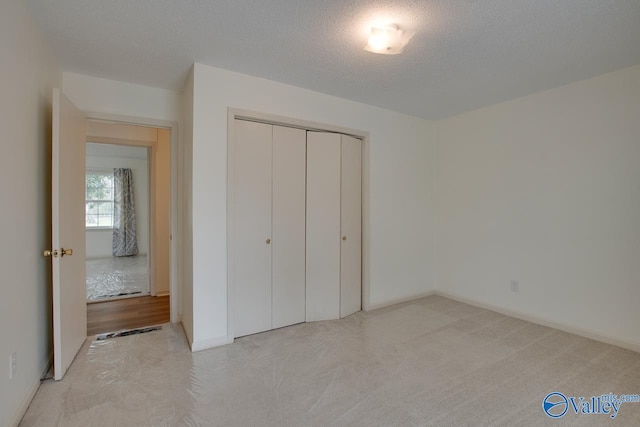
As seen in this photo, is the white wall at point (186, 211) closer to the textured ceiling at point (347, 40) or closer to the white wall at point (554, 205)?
the textured ceiling at point (347, 40)

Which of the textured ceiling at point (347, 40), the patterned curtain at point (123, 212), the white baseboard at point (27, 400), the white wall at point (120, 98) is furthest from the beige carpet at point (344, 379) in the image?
the patterned curtain at point (123, 212)

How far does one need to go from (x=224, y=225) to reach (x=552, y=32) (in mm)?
2816

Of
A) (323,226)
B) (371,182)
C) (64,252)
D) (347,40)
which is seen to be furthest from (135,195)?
(347,40)

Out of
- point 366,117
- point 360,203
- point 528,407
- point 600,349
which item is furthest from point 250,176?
point 600,349

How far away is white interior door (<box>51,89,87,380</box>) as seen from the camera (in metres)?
2.05

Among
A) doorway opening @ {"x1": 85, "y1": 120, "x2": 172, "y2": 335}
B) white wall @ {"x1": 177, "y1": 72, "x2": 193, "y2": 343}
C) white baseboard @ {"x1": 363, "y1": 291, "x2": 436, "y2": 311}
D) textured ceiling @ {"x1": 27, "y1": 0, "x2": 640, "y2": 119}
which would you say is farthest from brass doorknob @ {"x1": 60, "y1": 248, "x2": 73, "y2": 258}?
white baseboard @ {"x1": 363, "y1": 291, "x2": 436, "y2": 311}

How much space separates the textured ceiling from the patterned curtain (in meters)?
5.39

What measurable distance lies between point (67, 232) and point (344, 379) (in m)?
2.31

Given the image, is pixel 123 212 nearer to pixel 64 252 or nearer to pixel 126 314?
pixel 126 314

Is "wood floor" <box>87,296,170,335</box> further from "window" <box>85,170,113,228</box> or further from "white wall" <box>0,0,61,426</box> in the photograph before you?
"window" <box>85,170,113,228</box>

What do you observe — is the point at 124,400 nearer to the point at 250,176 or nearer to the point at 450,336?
the point at 250,176

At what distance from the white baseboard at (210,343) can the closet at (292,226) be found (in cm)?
14

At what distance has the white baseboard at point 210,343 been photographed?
2.54 m

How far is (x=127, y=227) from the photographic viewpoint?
7.43 metres
